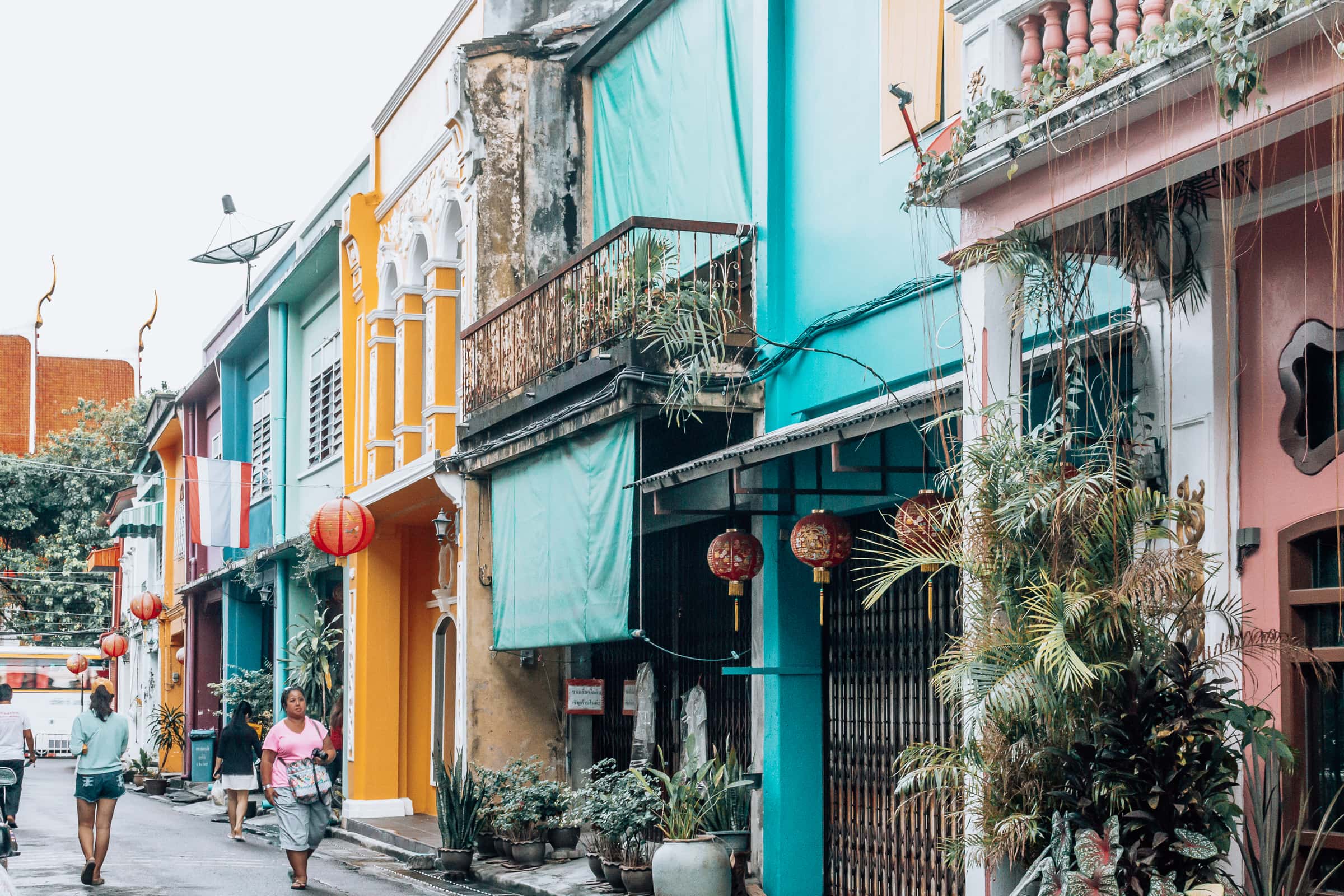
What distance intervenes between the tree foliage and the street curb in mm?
27849

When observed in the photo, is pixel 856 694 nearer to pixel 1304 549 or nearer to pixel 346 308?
pixel 1304 549

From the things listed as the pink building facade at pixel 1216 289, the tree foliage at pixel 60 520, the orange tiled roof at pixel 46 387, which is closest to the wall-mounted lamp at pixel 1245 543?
the pink building facade at pixel 1216 289

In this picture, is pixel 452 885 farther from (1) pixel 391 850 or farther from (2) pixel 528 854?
(1) pixel 391 850

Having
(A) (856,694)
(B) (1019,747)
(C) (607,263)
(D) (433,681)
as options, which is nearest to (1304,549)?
(B) (1019,747)

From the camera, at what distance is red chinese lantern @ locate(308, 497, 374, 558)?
18.2 metres

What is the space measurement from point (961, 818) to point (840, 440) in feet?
9.75

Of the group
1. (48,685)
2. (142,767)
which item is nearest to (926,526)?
(142,767)

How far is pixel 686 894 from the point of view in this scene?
36.7 ft

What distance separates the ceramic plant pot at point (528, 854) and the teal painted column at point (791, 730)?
295 cm

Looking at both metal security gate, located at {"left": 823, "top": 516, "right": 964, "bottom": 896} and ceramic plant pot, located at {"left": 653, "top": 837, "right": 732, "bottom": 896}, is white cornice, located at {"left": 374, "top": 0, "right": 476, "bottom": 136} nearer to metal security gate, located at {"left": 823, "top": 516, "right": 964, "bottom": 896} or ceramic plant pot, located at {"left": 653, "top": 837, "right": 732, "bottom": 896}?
metal security gate, located at {"left": 823, "top": 516, "right": 964, "bottom": 896}

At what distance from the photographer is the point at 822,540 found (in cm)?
1067

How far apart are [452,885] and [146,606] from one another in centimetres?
2068

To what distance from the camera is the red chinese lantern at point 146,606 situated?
106 ft

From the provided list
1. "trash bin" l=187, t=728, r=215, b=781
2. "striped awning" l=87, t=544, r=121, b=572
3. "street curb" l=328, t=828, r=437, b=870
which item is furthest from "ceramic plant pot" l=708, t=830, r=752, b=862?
"striped awning" l=87, t=544, r=121, b=572
